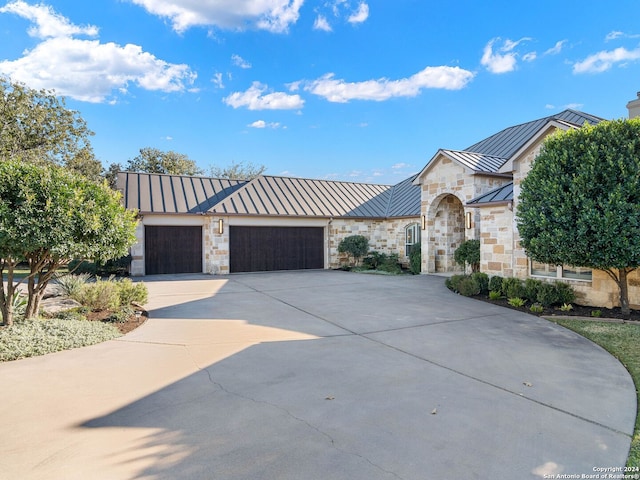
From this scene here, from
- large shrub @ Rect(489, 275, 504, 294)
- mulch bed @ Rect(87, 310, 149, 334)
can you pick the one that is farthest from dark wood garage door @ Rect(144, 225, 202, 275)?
large shrub @ Rect(489, 275, 504, 294)

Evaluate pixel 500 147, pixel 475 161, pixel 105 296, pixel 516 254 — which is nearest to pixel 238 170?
pixel 500 147

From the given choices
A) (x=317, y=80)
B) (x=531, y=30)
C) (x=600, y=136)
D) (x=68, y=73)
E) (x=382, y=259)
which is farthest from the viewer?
(x=317, y=80)

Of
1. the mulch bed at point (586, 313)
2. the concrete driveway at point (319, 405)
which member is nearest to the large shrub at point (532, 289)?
the mulch bed at point (586, 313)

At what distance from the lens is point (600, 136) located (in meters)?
7.37

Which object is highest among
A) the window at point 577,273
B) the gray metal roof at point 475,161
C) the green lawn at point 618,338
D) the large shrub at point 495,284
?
the gray metal roof at point 475,161

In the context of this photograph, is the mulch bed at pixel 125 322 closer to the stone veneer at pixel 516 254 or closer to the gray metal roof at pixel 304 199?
the gray metal roof at pixel 304 199

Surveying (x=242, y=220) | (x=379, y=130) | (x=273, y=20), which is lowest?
(x=242, y=220)

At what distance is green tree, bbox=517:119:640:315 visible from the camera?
700cm

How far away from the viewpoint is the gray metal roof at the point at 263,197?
16.8 metres

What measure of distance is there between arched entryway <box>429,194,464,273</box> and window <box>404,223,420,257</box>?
5.46 feet

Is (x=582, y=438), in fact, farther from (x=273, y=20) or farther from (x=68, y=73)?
(x=68, y=73)

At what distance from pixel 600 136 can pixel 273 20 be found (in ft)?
42.3

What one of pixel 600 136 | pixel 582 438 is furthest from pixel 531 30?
pixel 582 438

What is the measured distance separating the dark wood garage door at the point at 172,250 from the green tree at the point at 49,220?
9781 millimetres
